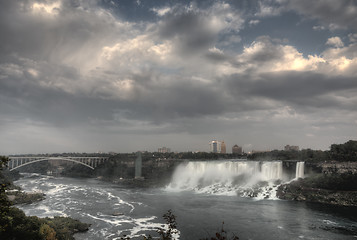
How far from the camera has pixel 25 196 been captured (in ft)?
168

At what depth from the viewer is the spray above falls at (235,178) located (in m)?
63.6

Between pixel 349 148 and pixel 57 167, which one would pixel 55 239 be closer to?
pixel 349 148

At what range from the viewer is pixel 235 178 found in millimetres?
74312

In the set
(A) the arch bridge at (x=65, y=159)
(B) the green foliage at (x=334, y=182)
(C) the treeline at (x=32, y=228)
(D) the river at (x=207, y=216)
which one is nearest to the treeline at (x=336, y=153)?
(B) the green foliage at (x=334, y=182)

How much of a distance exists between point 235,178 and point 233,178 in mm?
702

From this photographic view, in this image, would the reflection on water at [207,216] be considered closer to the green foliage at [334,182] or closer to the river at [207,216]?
the river at [207,216]

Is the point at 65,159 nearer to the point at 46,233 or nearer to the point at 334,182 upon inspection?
the point at 46,233

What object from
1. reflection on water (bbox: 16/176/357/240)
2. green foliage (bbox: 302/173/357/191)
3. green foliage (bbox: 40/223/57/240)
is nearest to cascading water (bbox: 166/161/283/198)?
green foliage (bbox: 302/173/357/191)

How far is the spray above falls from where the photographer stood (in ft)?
209

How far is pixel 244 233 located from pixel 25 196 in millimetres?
43991

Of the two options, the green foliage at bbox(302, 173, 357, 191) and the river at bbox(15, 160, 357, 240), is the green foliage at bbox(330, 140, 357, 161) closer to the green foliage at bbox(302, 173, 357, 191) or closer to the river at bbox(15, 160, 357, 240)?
the green foliage at bbox(302, 173, 357, 191)

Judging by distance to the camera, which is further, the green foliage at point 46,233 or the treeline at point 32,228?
the green foliage at point 46,233

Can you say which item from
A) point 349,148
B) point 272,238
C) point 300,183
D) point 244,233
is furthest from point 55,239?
point 349,148

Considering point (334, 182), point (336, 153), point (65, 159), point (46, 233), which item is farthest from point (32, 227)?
point (65, 159)
